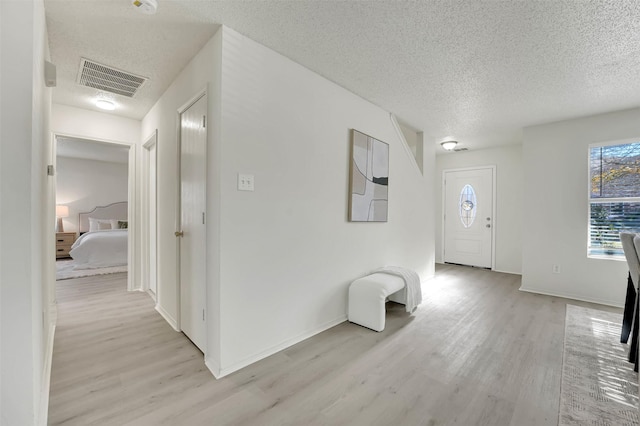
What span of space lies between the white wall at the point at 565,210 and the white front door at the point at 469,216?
1.39m

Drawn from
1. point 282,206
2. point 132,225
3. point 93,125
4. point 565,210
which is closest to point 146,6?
point 282,206

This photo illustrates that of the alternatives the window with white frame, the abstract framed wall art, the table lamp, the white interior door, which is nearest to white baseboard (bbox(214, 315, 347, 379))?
the white interior door

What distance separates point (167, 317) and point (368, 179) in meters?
2.66

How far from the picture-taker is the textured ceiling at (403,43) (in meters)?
1.76

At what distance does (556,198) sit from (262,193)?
13.8ft

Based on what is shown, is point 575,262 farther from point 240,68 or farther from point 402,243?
point 240,68

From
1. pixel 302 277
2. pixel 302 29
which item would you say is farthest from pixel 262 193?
pixel 302 29

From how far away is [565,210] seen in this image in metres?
3.81

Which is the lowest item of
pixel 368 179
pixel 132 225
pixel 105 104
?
pixel 132 225

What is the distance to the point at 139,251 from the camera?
12.9 feet

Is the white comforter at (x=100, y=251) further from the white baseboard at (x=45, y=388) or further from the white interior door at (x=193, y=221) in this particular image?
the white interior door at (x=193, y=221)

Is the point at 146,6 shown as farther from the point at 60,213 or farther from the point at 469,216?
the point at 60,213

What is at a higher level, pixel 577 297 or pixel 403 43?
pixel 403 43

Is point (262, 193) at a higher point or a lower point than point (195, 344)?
higher
